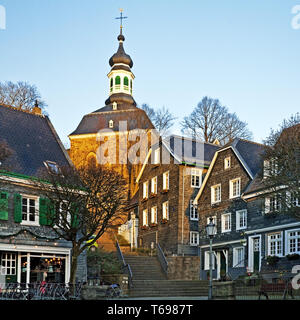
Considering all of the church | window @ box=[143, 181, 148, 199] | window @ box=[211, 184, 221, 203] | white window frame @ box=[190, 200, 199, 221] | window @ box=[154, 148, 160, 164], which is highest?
the church

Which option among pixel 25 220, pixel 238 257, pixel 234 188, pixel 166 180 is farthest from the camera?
pixel 166 180

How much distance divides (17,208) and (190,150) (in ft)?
52.7

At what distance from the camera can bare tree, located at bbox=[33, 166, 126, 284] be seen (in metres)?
24.3

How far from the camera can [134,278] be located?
3080 centimetres

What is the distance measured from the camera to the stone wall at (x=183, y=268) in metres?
32.6

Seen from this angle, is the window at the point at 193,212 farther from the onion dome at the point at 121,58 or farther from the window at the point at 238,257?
the onion dome at the point at 121,58

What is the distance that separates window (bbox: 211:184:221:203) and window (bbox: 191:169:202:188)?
3.49 metres

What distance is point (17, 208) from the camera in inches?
1048

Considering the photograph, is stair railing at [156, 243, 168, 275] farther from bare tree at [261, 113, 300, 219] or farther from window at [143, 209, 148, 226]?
bare tree at [261, 113, 300, 219]

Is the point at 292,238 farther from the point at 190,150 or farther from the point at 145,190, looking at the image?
the point at 145,190

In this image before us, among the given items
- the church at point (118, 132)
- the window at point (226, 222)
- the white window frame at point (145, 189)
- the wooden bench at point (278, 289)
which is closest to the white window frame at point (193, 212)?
the window at point (226, 222)

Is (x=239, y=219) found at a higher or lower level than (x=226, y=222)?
higher

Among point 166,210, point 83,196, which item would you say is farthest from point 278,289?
point 166,210

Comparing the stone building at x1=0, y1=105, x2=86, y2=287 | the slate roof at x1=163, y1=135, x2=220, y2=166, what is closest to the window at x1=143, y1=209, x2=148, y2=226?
the slate roof at x1=163, y1=135, x2=220, y2=166
